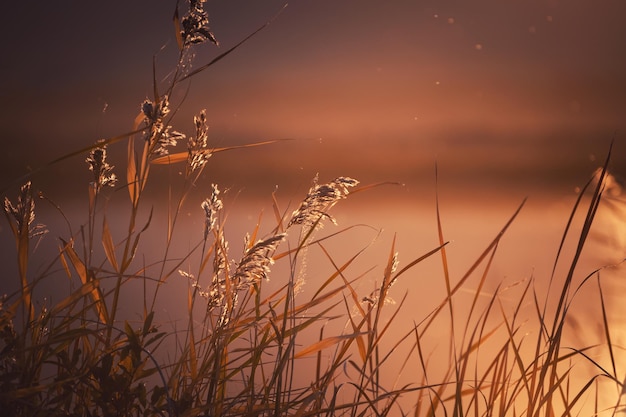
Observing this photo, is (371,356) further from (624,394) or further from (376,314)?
(624,394)

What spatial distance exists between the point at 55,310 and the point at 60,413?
0.61 ft

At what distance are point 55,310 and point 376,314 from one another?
22.7 inches

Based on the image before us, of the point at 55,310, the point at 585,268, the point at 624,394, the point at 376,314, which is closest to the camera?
the point at 624,394

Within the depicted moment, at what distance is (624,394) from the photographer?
4.24ft

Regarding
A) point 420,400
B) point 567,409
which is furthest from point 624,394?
point 420,400

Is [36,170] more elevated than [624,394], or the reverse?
[36,170]

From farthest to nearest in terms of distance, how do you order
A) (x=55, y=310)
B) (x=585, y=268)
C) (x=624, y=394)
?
1. (x=585, y=268)
2. (x=55, y=310)
3. (x=624, y=394)

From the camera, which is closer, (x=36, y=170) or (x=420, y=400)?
(x=36, y=170)

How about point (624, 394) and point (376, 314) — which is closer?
point (624, 394)

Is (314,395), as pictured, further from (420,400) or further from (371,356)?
(420,400)

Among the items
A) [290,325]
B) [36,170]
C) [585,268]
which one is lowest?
[290,325]

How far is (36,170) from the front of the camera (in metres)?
1.31

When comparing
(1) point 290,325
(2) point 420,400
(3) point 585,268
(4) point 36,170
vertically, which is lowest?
(2) point 420,400

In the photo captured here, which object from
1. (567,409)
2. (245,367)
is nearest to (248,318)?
(245,367)
